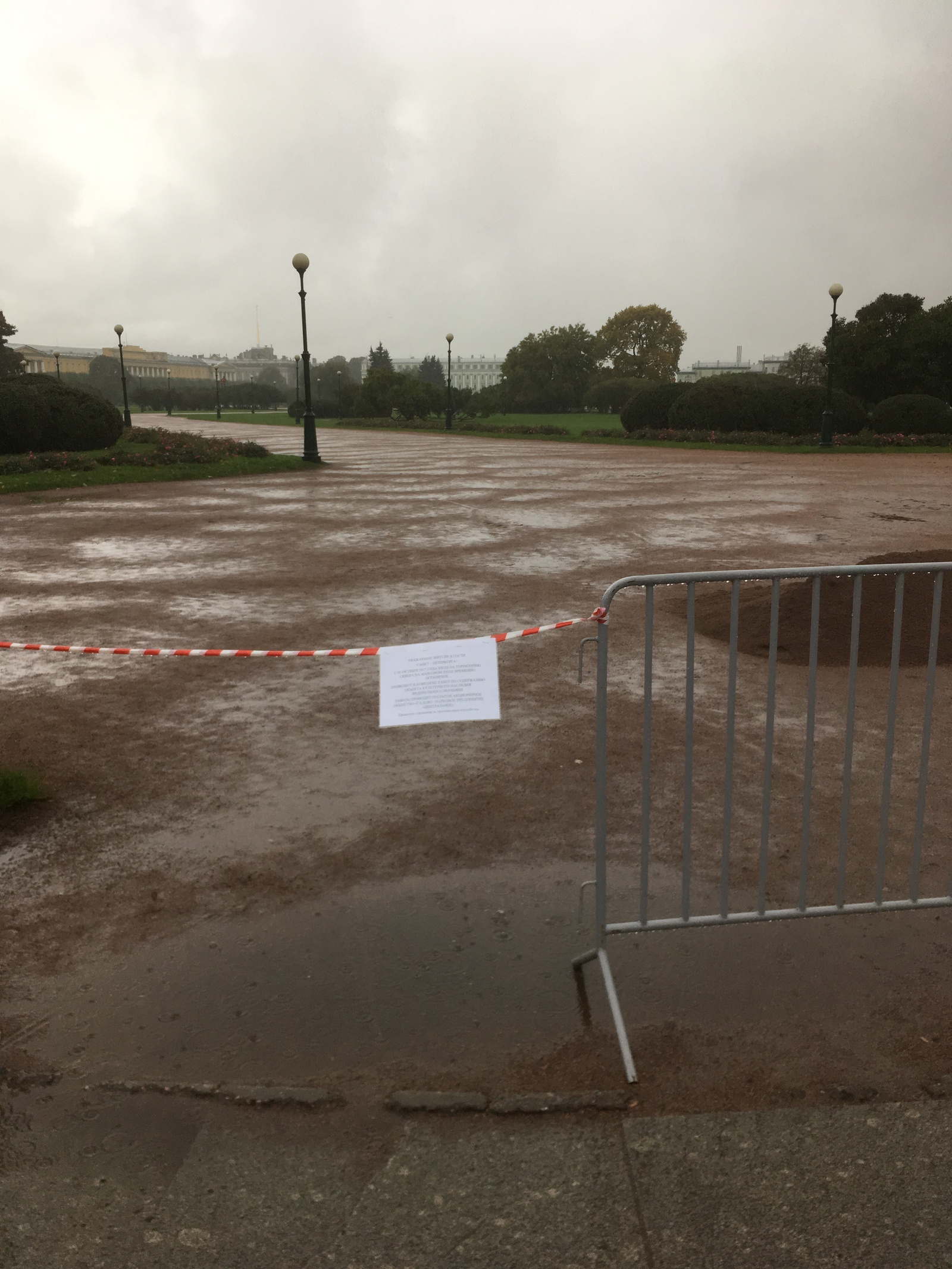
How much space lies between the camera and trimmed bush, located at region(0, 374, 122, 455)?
27.1 m

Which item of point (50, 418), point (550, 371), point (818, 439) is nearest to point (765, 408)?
point (818, 439)

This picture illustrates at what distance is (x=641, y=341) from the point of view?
10056 centimetres

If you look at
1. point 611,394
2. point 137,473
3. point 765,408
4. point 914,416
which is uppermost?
point 611,394

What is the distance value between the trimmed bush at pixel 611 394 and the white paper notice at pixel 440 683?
82206 millimetres

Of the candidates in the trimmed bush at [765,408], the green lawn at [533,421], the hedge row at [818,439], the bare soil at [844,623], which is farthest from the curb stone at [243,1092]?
the green lawn at [533,421]

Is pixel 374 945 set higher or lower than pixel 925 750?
lower

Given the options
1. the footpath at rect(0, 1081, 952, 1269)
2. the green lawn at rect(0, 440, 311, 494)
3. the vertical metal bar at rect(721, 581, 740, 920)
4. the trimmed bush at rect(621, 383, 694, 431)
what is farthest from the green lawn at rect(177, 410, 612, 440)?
the footpath at rect(0, 1081, 952, 1269)

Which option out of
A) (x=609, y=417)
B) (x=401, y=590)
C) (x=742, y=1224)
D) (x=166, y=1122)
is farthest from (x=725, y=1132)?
(x=609, y=417)

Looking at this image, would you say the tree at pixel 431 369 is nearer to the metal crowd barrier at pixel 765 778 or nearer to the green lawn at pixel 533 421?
the green lawn at pixel 533 421

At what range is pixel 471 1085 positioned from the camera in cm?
318

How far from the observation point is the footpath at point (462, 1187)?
2.53m

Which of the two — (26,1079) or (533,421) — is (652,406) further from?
(26,1079)

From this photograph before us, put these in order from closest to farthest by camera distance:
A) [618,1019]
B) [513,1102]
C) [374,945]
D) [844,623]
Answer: [513,1102] → [618,1019] → [374,945] → [844,623]

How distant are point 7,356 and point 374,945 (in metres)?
88.2
